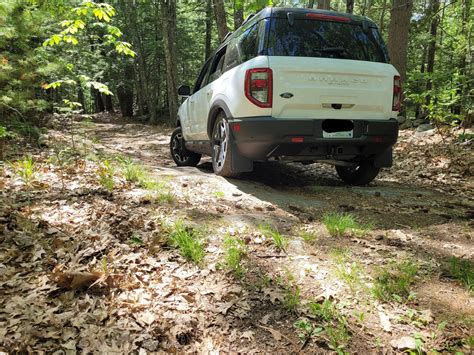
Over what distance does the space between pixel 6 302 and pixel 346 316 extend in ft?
6.50

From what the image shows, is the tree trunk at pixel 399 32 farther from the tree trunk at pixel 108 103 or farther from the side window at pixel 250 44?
the tree trunk at pixel 108 103

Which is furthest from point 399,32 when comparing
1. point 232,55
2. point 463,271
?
point 463,271

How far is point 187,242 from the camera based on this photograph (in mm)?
2660

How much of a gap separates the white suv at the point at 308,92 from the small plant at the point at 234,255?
5.10ft

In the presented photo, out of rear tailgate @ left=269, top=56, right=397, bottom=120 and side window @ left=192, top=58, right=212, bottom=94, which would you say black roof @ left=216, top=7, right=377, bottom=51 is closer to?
rear tailgate @ left=269, top=56, right=397, bottom=120

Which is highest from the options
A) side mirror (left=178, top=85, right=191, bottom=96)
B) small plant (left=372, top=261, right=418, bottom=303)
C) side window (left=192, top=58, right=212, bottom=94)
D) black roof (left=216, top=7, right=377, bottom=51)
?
black roof (left=216, top=7, right=377, bottom=51)

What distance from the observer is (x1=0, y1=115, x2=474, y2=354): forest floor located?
1841 mm

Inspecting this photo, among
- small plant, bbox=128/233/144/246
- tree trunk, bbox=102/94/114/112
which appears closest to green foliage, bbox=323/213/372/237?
small plant, bbox=128/233/144/246

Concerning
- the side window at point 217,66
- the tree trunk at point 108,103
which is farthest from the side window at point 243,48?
the tree trunk at point 108,103

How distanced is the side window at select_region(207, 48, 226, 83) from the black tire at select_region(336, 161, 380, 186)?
8.10ft

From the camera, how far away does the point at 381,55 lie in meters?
4.29

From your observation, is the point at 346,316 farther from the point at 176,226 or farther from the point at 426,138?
the point at 426,138

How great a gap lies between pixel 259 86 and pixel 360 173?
2248mm

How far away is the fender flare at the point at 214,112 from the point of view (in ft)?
14.6
